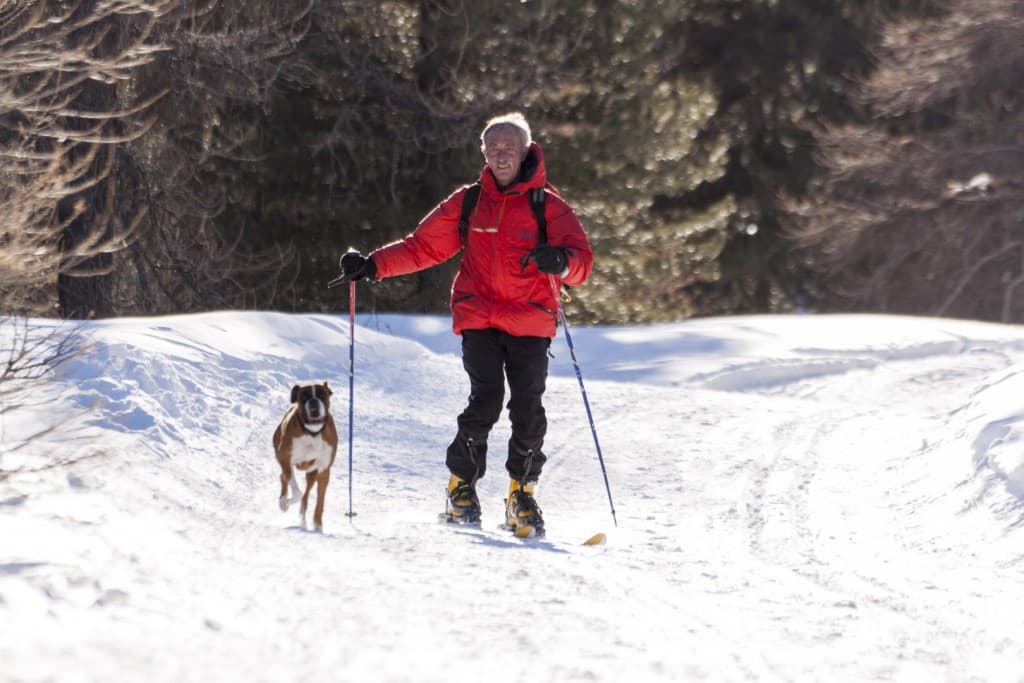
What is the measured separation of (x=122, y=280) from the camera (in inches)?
619

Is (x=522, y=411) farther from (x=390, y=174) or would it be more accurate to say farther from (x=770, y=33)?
(x=770, y=33)

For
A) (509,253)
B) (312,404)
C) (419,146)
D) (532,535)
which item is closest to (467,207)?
(509,253)

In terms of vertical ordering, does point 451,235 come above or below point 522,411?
above

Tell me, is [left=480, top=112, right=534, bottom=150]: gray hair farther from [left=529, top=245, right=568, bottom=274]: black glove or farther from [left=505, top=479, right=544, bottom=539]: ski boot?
[left=505, top=479, right=544, bottom=539]: ski boot

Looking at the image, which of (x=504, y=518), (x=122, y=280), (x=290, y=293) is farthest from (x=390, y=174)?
(x=504, y=518)

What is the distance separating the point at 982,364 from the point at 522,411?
1069 cm

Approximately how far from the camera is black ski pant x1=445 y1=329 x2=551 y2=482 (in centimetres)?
661

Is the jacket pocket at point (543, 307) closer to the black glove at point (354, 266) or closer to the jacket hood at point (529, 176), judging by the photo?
the jacket hood at point (529, 176)

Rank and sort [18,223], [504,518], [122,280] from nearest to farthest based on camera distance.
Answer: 1. [18,223]
2. [504,518]
3. [122,280]

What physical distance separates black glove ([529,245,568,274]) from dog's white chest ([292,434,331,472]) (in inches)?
52.0

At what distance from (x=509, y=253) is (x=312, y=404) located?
121cm

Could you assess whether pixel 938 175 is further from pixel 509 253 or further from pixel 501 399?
pixel 509 253

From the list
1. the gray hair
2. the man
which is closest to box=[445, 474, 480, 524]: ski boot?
the man

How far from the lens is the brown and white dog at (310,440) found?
6.17 metres
